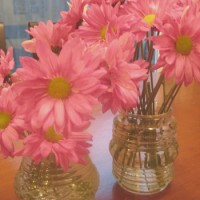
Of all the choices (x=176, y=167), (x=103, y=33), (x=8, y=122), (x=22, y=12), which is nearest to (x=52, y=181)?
(x=8, y=122)

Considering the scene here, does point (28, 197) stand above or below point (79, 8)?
below

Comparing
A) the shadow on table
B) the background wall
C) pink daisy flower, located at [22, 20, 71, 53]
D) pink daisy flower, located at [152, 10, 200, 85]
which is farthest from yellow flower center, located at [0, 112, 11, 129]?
the background wall

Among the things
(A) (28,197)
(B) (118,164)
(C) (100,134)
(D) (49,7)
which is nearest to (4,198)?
(A) (28,197)

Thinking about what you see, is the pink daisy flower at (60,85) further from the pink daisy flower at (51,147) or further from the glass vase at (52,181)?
the glass vase at (52,181)

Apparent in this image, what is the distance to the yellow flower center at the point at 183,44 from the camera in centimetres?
49

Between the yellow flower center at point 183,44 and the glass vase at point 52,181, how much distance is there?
0.25 metres

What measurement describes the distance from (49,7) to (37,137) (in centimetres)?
221

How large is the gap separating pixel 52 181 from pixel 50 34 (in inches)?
9.7

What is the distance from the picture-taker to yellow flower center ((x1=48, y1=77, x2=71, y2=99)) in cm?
40

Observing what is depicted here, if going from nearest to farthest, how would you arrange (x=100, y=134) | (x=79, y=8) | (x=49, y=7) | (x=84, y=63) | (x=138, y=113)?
(x=84, y=63), (x=79, y=8), (x=138, y=113), (x=100, y=134), (x=49, y=7)

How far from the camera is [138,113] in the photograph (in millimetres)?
671

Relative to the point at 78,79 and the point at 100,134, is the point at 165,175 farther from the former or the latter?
the point at 78,79

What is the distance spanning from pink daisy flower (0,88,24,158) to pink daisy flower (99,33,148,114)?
0.13 meters

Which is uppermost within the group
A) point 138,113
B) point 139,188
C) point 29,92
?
point 29,92
